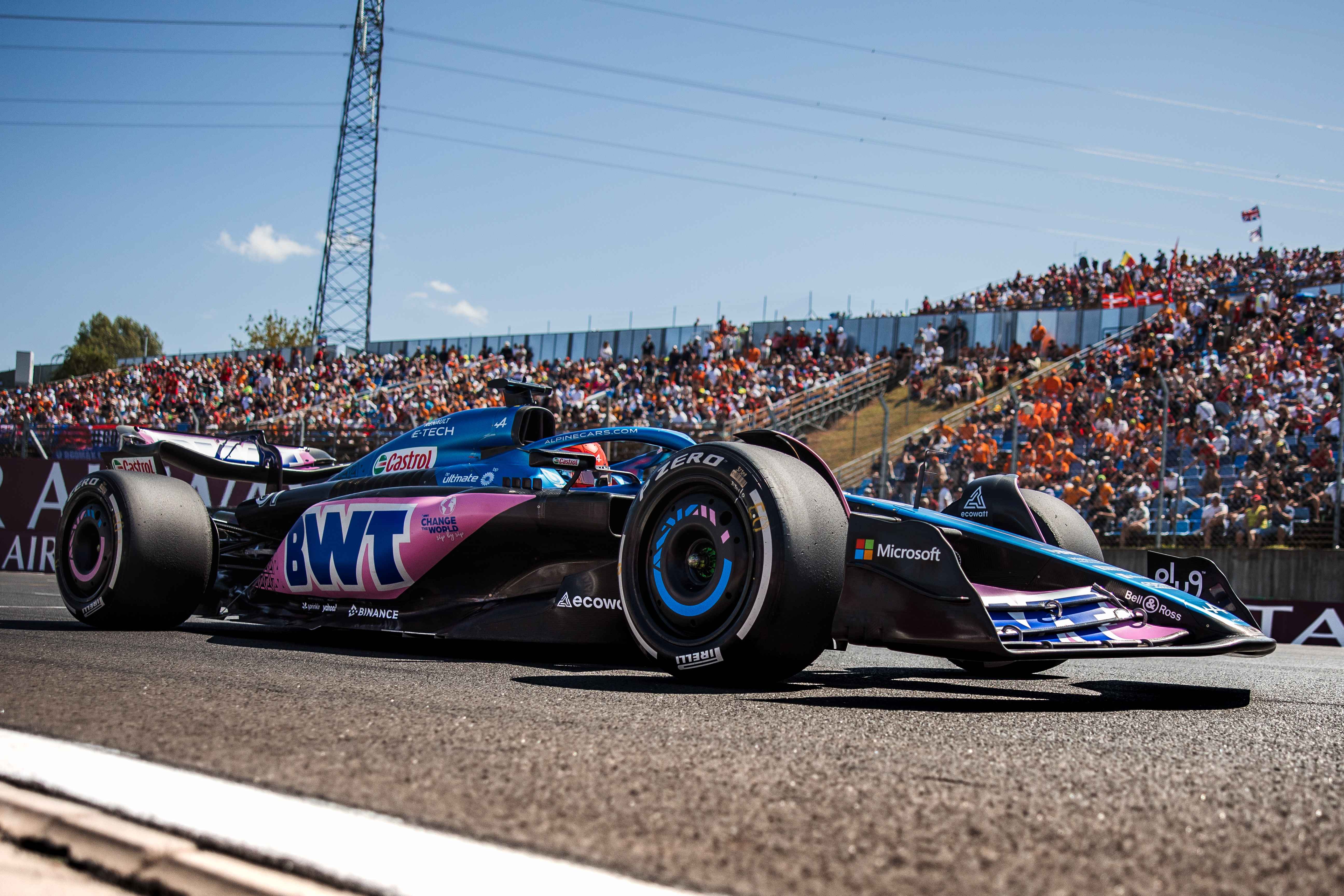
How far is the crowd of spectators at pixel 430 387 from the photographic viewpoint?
2120 centimetres

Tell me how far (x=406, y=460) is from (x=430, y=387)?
20.9 metres

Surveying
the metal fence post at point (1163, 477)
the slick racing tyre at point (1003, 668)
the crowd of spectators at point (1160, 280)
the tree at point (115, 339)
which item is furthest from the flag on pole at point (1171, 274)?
the tree at point (115, 339)

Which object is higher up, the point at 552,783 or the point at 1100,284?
the point at 1100,284

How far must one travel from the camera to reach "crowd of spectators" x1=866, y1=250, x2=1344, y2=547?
12.0 m

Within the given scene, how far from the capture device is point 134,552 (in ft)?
18.8

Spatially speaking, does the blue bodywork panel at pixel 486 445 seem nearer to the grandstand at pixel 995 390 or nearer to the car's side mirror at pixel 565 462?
the car's side mirror at pixel 565 462

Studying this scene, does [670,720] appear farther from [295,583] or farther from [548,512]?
[295,583]

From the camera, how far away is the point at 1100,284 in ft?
72.3

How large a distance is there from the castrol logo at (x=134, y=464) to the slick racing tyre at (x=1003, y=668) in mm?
5132

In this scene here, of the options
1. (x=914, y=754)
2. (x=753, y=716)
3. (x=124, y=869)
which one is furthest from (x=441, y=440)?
(x=124, y=869)

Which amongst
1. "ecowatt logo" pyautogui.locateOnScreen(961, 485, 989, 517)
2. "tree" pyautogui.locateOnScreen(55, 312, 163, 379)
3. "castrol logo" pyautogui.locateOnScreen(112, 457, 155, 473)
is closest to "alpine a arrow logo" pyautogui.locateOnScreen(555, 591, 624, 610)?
"ecowatt logo" pyautogui.locateOnScreen(961, 485, 989, 517)

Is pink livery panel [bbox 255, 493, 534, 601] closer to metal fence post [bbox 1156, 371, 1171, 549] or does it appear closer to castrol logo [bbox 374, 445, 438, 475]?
castrol logo [bbox 374, 445, 438, 475]

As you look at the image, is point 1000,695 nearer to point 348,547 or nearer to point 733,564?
point 733,564

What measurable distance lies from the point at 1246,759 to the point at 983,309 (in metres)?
20.2
